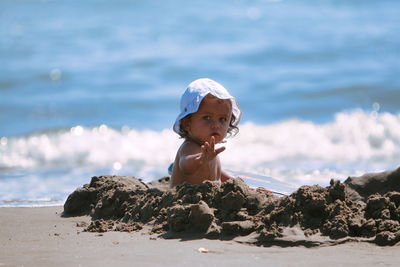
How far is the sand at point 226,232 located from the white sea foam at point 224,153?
2720 millimetres

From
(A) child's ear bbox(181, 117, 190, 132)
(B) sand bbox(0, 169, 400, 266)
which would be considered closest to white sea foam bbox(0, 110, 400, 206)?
(A) child's ear bbox(181, 117, 190, 132)

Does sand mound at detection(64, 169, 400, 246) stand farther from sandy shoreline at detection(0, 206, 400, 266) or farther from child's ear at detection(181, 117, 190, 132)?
child's ear at detection(181, 117, 190, 132)

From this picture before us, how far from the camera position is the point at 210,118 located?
4324mm

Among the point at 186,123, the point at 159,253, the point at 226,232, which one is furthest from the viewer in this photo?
the point at 186,123

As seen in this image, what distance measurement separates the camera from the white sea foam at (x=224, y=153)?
770cm

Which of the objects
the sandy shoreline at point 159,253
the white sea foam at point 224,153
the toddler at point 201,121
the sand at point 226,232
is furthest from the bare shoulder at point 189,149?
the white sea foam at point 224,153

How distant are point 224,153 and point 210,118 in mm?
5720

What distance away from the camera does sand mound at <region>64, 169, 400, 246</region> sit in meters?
2.93

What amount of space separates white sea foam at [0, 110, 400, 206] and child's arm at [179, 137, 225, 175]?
2441 mm

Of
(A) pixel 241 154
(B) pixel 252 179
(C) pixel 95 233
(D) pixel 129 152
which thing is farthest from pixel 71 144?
(C) pixel 95 233

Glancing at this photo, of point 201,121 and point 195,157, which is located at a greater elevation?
point 201,121

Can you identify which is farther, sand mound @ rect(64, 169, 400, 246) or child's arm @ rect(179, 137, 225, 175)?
child's arm @ rect(179, 137, 225, 175)

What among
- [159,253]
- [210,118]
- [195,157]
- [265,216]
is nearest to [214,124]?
[210,118]

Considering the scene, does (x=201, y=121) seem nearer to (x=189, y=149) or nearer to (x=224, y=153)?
(x=189, y=149)
